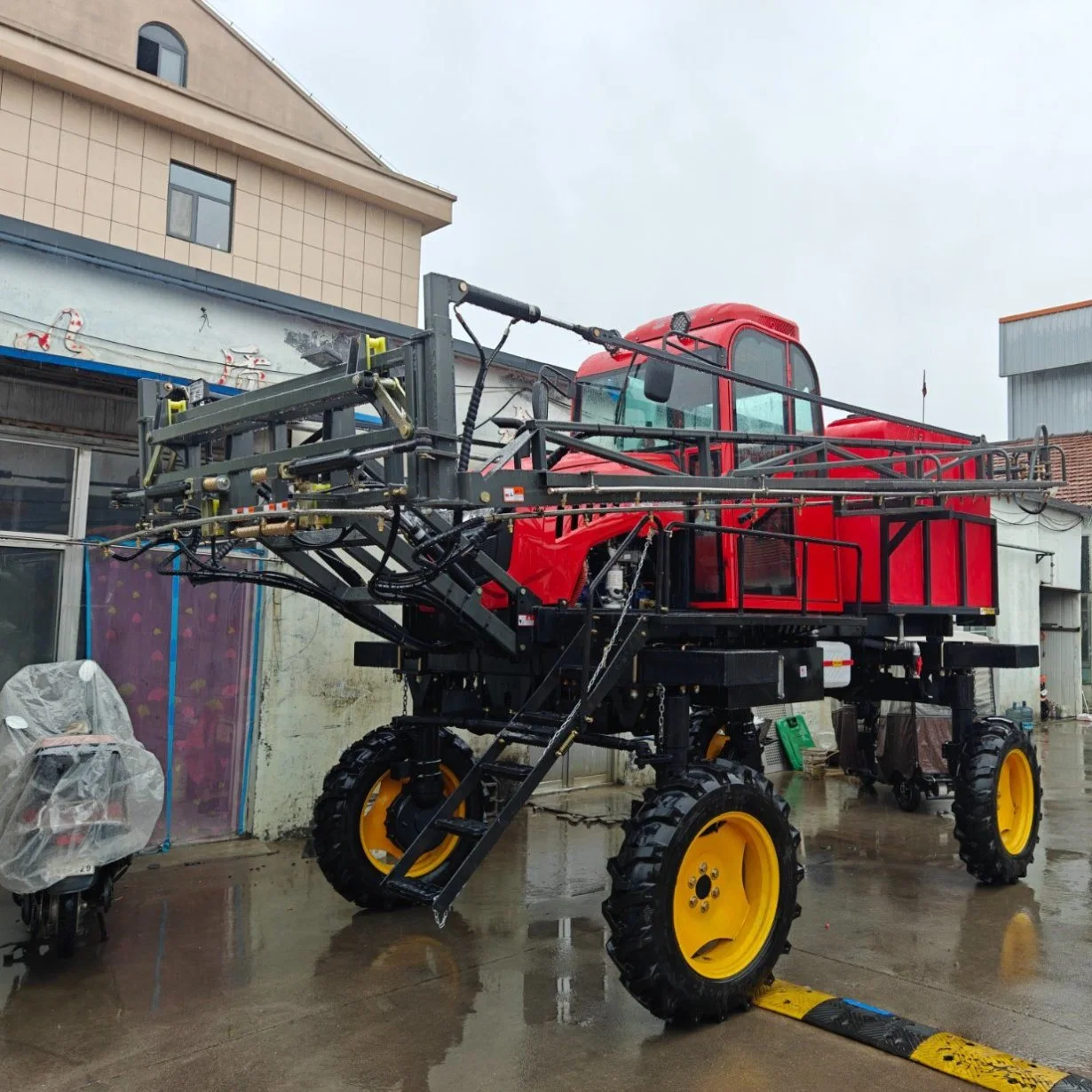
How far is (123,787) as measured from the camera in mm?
5477

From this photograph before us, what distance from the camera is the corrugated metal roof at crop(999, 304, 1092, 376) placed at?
25531 millimetres

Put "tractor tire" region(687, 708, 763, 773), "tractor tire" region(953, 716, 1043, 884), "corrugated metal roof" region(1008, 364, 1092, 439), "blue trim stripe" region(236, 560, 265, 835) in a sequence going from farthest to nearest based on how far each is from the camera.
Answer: "corrugated metal roof" region(1008, 364, 1092, 439) < "tractor tire" region(687, 708, 763, 773) < "blue trim stripe" region(236, 560, 265, 835) < "tractor tire" region(953, 716, 1043, 884)

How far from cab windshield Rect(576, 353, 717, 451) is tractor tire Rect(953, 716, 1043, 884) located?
10.4 ft

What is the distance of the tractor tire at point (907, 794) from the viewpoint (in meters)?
9.52

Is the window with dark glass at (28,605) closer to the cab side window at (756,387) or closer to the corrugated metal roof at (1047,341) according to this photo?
the cab side window at (756,387)

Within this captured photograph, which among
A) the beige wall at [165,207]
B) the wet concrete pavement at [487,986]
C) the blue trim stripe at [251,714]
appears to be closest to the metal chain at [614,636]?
the wet concrete pavement at [487,986]

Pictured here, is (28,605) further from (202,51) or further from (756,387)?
(202,51)

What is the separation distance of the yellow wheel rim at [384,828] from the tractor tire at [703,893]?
1.78m

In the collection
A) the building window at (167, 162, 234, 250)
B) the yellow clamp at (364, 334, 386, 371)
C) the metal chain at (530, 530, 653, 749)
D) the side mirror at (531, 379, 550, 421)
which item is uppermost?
the building window at (167, 162, 234, 250)

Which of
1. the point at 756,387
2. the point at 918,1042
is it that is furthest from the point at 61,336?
the point at 918,1042

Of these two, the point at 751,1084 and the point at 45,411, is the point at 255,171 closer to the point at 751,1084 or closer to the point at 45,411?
the point at 45,411

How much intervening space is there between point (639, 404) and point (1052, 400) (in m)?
23.9

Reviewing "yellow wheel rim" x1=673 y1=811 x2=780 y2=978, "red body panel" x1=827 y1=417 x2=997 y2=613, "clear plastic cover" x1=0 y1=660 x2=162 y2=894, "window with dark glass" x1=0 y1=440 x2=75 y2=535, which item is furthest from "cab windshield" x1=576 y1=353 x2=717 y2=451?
"window with dark glass" x1=0 y1=440 x2=75 y2=535

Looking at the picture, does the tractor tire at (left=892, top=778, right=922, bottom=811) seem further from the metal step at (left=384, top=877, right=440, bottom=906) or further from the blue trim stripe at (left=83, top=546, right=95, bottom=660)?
the blue trim stripe at (left=83, top=546, right=95, bottom=660)
